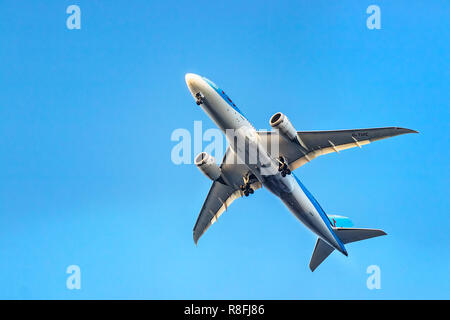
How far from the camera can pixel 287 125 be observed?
30375mm

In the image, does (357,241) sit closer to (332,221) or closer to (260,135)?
(332,221)

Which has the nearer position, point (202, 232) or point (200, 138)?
point (200, 138)

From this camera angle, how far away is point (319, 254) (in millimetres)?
39344

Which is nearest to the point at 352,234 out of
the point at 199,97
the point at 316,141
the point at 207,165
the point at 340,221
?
the point at 340,221

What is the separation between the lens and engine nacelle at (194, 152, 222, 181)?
33531 millimetres

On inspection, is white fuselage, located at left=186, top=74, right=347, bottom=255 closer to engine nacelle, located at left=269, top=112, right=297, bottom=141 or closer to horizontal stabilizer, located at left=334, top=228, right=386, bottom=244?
engine nacelle, located at left=269, top=112, right=297, bottom=141

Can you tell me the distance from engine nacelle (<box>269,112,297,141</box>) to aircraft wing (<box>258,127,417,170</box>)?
1005 mm

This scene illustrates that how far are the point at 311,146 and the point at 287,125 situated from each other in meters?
3.09

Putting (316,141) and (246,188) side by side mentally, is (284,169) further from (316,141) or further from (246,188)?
(246,188)

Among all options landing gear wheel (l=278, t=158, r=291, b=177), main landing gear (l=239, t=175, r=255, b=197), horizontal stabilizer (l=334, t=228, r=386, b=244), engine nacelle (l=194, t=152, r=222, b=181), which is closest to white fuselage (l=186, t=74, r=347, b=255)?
landing gear wheel (l=278, t=158, r=291, b=177)

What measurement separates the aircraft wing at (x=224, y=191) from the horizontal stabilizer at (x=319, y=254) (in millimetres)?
8503

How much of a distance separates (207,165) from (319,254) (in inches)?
534

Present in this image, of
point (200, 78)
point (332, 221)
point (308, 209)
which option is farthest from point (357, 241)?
point (200, 78)

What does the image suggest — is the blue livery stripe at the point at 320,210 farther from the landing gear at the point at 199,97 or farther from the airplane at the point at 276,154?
the landing gear at the point at 199,97
